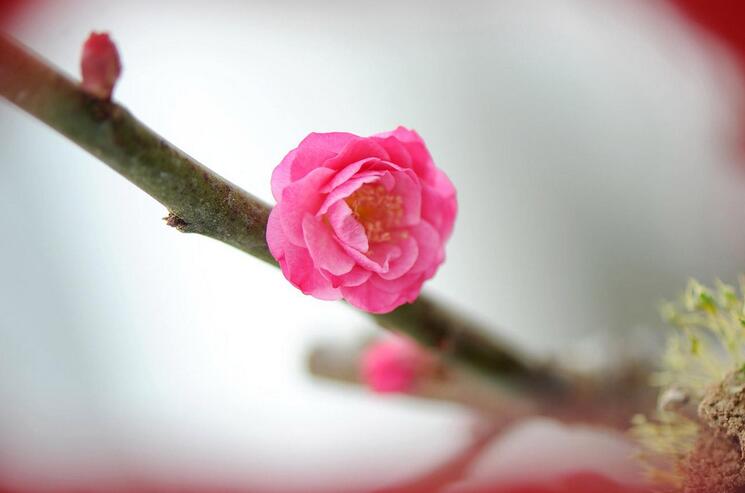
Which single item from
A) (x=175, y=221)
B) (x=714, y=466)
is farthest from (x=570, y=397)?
(x=175, y=221)

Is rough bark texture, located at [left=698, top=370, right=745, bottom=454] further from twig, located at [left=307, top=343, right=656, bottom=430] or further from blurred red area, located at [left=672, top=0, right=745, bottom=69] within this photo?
blurred red area, located at [left=672, top=0, right=745, bottom=69]

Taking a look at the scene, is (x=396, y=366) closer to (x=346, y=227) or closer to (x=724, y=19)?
(x=346, y=227)

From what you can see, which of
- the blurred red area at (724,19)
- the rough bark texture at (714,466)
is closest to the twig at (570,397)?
the rough bark texture at (714,466)

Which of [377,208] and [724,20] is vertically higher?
[724,20]

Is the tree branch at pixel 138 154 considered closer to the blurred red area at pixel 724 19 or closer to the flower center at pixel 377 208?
the flower center at pixel 377 208

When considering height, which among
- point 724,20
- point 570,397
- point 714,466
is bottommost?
point 714,466

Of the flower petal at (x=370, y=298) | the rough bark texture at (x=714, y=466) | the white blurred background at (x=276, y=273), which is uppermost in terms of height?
the white blurred background at (x=276, y=273)
